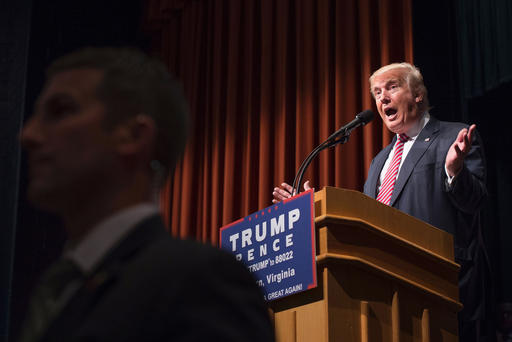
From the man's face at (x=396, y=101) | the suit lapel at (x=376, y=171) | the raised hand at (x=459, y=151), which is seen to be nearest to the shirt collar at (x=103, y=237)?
the raised hand at (x=459, y=151)

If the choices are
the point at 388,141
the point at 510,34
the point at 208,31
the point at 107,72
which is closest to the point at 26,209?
the point at 208,31

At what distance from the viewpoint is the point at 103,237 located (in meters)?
0.83

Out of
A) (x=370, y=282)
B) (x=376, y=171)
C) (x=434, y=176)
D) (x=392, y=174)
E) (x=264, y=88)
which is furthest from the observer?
(x=264, y=88)

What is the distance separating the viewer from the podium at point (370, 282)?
7.14 feet

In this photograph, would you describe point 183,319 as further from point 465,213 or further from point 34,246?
point 34,246

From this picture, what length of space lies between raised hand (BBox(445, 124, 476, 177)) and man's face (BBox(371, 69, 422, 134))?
0.61m

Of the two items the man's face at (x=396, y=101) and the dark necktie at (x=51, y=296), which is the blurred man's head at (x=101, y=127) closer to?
the dark necktie at (x=51, y=296)

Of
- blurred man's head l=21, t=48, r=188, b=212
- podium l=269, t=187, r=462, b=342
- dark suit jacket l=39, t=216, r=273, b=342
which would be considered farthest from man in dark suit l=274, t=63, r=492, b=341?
dark suit jacket l=39, t=216, r=273, b=342

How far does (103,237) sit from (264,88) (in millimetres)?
4019

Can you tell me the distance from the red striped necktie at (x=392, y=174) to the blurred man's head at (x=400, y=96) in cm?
5

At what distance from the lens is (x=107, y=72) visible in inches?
35.3

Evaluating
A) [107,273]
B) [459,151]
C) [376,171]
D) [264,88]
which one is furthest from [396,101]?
[107,273]

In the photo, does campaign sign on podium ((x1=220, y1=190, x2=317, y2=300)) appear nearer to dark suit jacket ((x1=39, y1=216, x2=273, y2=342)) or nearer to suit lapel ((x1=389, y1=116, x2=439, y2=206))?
suit lapel ((x1=389, y1=116, x2=439, y2=206))

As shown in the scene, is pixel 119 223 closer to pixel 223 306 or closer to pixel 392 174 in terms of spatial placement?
pixel 223 306
